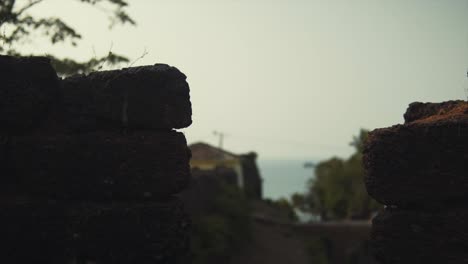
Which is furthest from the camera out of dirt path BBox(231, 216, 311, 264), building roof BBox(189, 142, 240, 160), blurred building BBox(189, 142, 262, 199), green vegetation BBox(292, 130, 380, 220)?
green vegetation BBox(292, 130, 380, 220)

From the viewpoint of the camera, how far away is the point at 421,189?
3092 mm

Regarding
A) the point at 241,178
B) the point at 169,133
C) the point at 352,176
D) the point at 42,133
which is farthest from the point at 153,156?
the point at 352,176

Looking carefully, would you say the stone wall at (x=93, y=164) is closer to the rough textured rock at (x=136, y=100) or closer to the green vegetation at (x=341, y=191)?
the rough textured rock at (x=136, y=100)

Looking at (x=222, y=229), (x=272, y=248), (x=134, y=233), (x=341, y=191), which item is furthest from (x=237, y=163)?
(x=134, y=233)

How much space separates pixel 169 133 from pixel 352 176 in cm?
4259

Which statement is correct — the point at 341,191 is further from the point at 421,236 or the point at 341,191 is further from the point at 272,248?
the point at 421,236

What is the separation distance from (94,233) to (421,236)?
7.12ft

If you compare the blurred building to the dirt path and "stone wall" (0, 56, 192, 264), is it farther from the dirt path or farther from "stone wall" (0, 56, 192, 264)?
"stone wall" (0, 56, 192, 264)

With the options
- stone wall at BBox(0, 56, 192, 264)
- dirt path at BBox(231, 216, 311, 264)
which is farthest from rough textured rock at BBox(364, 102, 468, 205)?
dirt path at BBox(231, 216, 311, 264)

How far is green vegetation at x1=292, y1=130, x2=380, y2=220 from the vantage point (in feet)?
136

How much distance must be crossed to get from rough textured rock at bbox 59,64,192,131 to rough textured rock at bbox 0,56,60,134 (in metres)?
0.30

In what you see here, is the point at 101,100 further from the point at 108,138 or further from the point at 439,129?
the point at 439,129

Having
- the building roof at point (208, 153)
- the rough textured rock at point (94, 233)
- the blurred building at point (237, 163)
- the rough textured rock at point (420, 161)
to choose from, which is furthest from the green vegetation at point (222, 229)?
the building roof at point (208, 153)

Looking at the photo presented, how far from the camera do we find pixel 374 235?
3.27m
